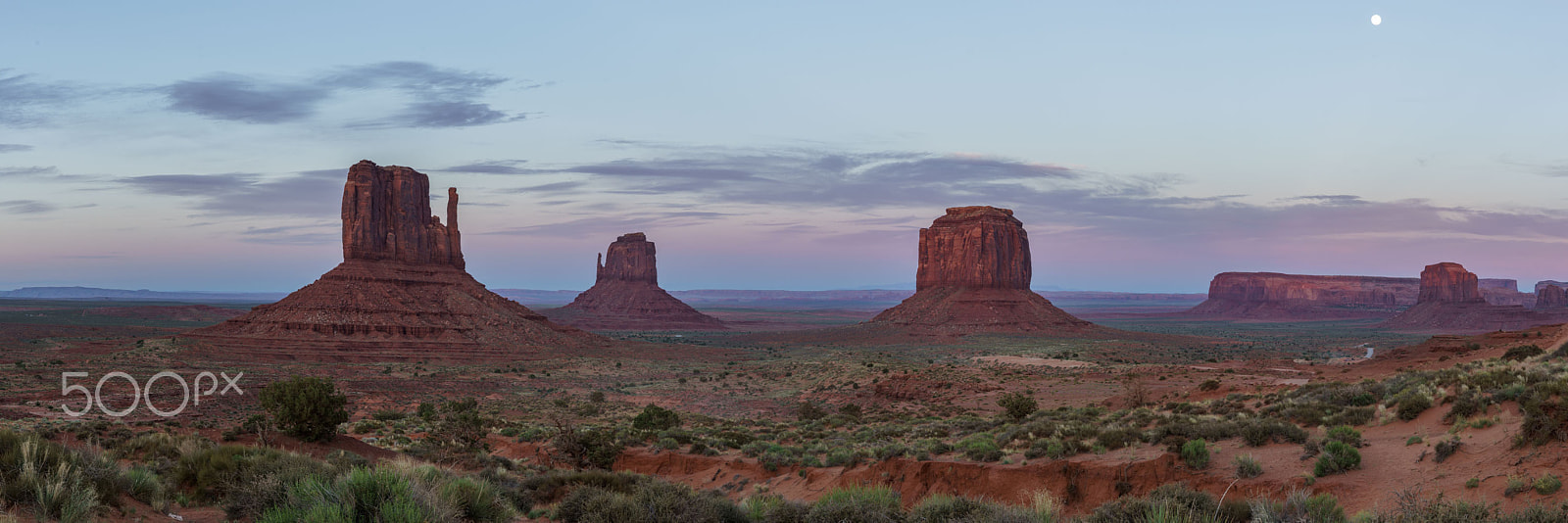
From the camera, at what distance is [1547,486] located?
10.4 metres

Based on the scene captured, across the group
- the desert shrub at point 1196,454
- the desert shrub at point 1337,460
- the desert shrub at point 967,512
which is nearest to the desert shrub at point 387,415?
the desert shrub at point 1196,454

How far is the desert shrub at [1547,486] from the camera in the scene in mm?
10352

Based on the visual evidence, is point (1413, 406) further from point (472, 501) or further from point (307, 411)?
point (307, 411)

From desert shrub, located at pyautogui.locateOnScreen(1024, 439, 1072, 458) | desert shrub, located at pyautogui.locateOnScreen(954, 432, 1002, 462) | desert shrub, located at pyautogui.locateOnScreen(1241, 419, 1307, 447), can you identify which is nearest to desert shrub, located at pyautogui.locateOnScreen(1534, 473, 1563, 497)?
desert shrub, located at pyautogui.locateOnScreen(1241, 419, 1307, 447)

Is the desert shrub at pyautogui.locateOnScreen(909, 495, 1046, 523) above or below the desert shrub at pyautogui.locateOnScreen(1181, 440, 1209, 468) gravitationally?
above

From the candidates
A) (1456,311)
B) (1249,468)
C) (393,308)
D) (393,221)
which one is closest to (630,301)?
(393,221)

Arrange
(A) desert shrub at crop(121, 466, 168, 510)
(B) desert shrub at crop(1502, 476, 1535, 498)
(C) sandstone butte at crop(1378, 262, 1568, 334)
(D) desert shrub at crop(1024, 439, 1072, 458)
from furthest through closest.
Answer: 1. (C) sandstone butte at crop(1378, 262, 1568, 334)
2. (D) desert shrub at crop(1024, 439, 1072, 458)
3. (B) desert shrub at crop(1502, 476, 1535, 498)
4. (A) desert shrub at crop(121, 466, 168, 510)

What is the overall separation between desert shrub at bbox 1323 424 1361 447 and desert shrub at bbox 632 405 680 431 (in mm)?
18962

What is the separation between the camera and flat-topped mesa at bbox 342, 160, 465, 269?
7794cm

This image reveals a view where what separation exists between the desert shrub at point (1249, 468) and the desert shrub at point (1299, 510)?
5066mm

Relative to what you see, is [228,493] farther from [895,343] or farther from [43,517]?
[895,343]

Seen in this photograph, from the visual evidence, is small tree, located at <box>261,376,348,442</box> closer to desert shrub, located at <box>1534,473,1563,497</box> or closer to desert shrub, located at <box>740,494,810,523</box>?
desert shrub, located at <box>740,494,810,523</box>

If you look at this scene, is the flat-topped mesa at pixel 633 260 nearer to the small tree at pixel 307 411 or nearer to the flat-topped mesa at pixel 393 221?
the flat-topped mesa at pixel 393 221

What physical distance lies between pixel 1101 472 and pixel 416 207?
80.3m
